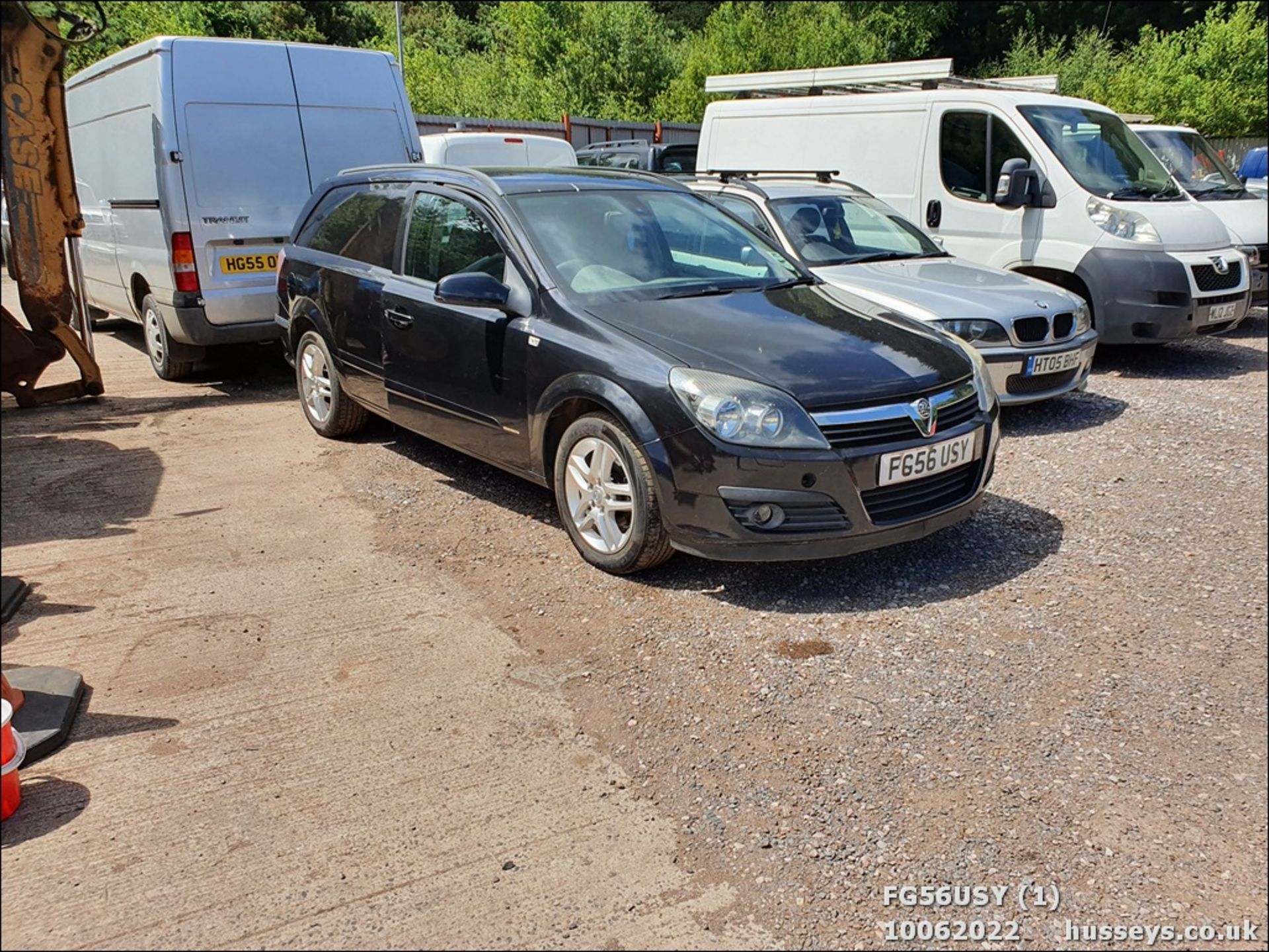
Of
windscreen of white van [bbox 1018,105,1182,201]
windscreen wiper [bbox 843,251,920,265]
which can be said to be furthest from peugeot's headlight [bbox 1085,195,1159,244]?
windscreen wiper [bbox 843,251,920,265]

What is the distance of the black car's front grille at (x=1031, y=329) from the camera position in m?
6.75

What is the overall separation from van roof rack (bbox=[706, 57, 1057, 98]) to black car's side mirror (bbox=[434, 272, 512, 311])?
23.2 feet

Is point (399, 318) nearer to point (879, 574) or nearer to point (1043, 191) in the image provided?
point (879, 574)

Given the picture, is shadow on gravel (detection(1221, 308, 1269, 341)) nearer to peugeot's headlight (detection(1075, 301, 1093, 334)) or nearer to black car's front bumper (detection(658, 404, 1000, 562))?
peugeot's headlight (detection(1075, 301, 1093, 334))

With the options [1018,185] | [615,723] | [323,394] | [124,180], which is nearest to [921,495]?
[615,723]

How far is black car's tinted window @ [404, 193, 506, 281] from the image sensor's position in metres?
5.14

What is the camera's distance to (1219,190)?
36.6ft

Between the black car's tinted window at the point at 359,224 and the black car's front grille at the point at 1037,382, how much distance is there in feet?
13.5

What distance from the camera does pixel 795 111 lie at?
10.7 metres

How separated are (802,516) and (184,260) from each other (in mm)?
5651

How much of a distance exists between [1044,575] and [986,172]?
571cm

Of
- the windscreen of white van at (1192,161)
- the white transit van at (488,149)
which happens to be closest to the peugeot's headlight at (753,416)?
the white transit van at (488,149)

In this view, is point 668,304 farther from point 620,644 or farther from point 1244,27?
point 1244,27

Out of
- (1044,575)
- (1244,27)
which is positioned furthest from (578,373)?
(1244,27)
